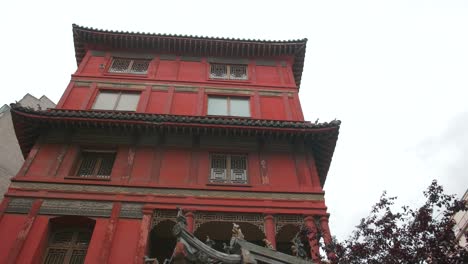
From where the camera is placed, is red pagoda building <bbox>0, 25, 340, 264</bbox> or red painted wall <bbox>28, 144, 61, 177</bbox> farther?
red painted wall <bbox>28, 144, 61, 177</bbox>

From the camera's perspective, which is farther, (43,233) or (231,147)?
(231,147)

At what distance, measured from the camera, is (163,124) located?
49.4 feet

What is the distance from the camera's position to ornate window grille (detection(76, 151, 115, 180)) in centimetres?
1461

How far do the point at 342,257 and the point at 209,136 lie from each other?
7.36 m

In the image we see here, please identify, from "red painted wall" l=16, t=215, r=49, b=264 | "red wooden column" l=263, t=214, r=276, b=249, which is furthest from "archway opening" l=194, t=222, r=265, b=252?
"red painted wall" l=16, t=215, r=49, b=264

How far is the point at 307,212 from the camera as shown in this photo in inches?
532

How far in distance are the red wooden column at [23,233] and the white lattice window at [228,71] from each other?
10.1m

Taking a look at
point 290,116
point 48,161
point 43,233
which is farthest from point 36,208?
point 290,116

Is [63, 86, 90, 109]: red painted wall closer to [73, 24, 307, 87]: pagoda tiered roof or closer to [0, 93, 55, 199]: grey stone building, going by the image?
[73, 24, 307, 87]: pagoda tiered roof

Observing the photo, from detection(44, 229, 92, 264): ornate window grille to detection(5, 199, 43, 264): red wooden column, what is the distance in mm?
764

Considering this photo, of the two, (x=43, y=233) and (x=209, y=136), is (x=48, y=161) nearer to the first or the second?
(x=43, y=233)

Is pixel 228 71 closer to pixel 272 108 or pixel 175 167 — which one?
pixel 272 108

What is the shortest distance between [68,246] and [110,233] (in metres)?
1.42

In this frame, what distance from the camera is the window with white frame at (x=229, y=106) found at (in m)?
18.0
